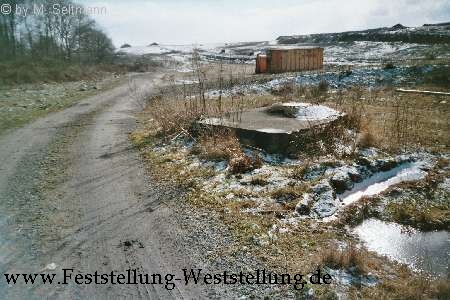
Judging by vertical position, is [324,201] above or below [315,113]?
below

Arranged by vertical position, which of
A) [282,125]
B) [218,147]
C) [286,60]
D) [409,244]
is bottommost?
[409,244]

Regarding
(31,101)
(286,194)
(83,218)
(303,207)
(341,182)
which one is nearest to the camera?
(83,218)

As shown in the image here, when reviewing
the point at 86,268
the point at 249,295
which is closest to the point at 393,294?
the point at 249,295

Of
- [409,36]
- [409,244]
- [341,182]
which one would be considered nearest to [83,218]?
[341,182]

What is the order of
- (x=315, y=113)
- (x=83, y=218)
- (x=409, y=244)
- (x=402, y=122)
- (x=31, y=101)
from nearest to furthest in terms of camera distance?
1. (x=409, y=244)
2. (x=83, y=218)
3. (x=315, y=113)
4. (x=402, y=122)
5. (x=31, y=101)

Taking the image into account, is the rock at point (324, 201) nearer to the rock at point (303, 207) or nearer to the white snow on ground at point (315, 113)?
the rock at point (303, 207)

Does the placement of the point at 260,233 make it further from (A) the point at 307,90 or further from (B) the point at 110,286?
(A) the point at 307,90

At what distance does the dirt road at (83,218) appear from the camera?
3933 millimetres

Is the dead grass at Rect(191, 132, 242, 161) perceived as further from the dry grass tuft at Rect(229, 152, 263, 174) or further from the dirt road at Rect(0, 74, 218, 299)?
the dirt road at Rect(0, 74, 218, 299)

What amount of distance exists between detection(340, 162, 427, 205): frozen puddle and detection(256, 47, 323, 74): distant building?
21.6 meters

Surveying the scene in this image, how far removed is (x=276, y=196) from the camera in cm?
593

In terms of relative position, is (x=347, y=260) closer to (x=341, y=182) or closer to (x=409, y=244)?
(x=409, y=244)

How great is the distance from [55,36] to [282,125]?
44.7 m

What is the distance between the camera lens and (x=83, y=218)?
17.5 ft
